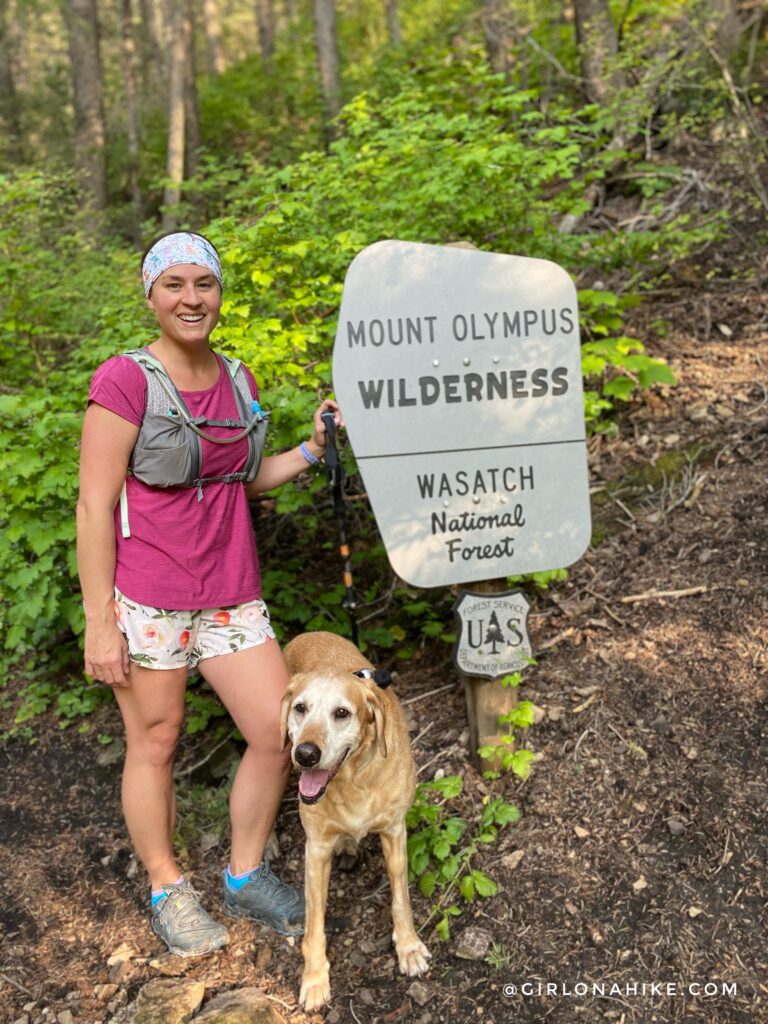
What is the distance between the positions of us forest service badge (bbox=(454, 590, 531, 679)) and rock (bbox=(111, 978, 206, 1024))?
58.8 inches

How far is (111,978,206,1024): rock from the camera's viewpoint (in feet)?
8.46

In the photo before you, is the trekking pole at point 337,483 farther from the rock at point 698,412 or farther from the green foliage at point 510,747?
the rock at point 698,412

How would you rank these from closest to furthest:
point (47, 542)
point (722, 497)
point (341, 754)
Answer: point (341, 754), point (47, 542), point (722, 497)

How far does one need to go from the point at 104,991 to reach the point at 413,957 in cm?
111

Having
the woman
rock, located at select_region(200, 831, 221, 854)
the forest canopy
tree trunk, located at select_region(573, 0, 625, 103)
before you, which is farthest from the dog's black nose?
tree trunk, located at select_region(573, 0, 625, 103)

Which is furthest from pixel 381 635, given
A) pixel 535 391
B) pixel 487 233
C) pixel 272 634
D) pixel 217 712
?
pixel 487 233

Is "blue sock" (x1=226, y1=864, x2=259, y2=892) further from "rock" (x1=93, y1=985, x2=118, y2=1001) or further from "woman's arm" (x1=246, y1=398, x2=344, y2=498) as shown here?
→ "woman's arm" (x1=246, y1=398, x2=344, y2=498)

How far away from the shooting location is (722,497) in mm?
4312

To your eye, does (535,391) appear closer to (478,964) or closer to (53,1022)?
(478,964)

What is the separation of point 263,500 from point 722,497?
2.64 meters

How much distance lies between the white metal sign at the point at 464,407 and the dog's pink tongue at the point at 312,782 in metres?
0.87

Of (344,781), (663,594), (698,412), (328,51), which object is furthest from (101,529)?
(328,51)

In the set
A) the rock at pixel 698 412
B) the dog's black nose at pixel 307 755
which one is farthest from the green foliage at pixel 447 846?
the rock at pixel 698 412

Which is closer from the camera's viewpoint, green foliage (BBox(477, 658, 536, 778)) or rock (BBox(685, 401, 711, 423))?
green foliage (BBox(477, 658, 536, 778))
